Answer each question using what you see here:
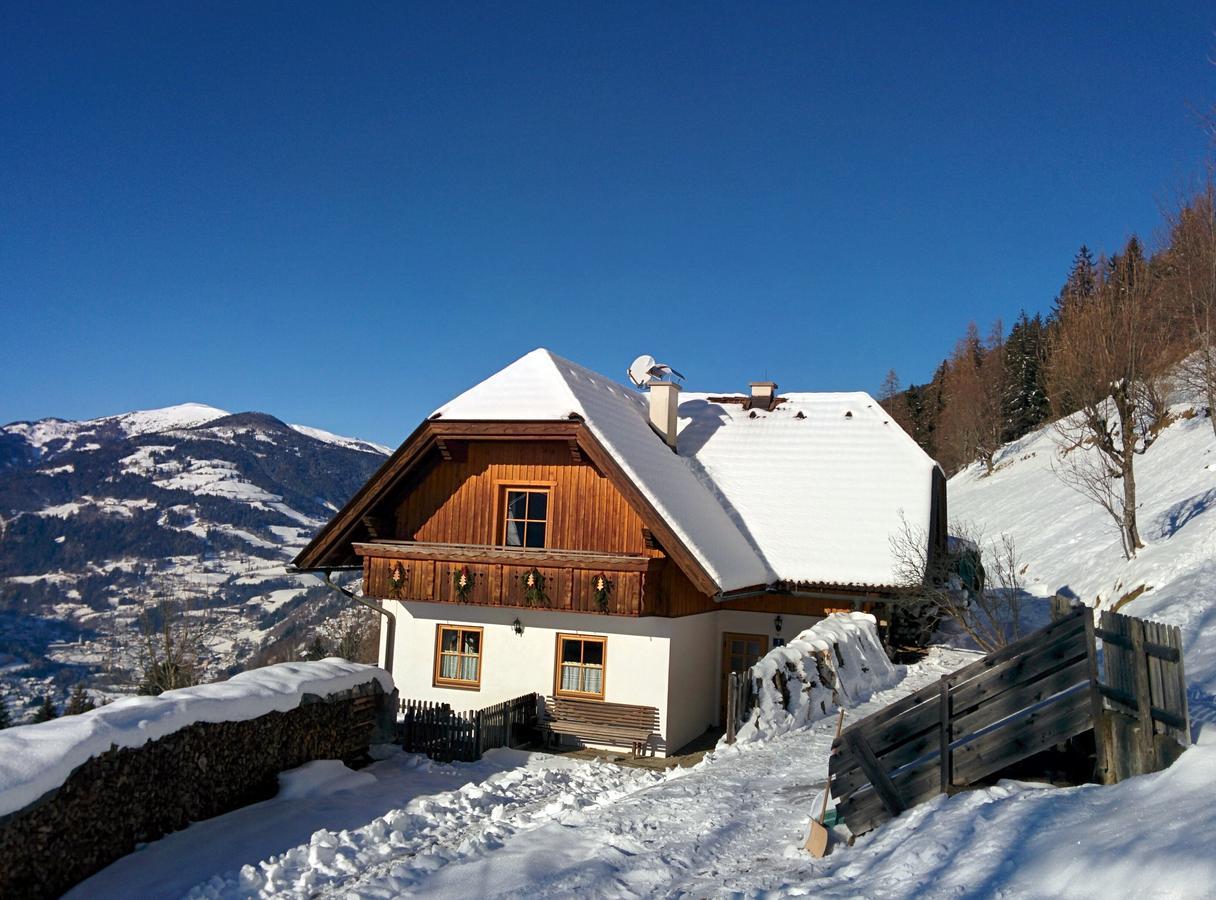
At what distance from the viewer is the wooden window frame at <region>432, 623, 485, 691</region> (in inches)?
720

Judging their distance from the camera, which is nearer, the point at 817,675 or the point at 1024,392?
the point at 817,675

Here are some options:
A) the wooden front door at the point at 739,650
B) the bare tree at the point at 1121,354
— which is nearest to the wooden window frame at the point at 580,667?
the wooden front door at the point at 739,650

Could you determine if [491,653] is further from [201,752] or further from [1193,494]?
[1193,494]

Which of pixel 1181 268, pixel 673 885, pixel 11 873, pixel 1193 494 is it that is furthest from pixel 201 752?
pixel 1193 494

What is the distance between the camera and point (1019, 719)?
22.5ft

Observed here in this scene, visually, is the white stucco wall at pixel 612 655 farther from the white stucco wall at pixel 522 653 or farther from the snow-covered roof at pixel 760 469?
the snow-covered roof at pixel 760 469

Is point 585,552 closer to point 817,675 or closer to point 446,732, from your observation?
point 446,732

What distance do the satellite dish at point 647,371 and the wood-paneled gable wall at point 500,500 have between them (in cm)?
510

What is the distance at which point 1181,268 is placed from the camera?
72.9 feet

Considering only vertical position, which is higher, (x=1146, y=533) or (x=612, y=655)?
(x=1146, y=533)

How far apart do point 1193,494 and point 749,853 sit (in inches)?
971

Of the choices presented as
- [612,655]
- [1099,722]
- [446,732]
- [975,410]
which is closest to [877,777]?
[1099,722]

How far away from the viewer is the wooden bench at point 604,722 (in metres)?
16.6

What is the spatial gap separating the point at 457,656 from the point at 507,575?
2.40m
